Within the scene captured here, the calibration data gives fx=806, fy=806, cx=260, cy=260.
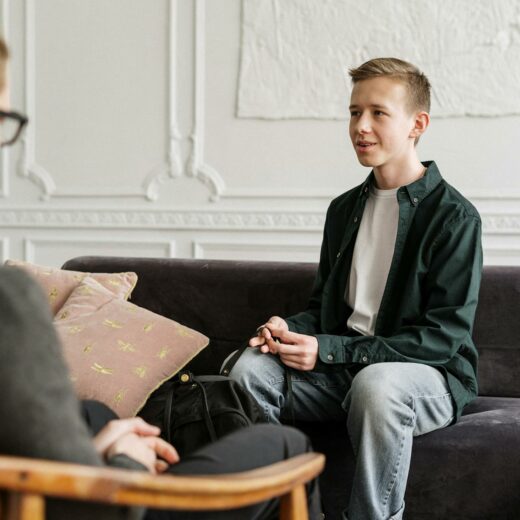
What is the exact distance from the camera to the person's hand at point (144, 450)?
3.78 feet

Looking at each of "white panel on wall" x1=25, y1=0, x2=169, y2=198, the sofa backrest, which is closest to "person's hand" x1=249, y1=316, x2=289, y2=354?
the sofa backrest

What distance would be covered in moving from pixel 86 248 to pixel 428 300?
8.72 feet

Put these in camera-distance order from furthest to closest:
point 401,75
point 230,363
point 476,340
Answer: point 476,340
point 401,75
point 230,363

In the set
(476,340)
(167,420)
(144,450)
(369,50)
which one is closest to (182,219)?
(369,50)

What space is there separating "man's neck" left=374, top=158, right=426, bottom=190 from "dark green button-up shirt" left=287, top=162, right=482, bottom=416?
0.13 feet

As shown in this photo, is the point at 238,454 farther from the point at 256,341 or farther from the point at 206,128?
the point at 206,128

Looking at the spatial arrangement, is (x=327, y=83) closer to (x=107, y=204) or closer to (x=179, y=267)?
(x=107, y=204)

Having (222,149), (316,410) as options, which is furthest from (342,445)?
(222,149)

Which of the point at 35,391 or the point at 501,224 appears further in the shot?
the point at 501,224

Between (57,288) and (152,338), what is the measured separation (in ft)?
1.44

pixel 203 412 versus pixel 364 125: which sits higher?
pixel 364 125

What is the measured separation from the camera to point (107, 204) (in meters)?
4.36

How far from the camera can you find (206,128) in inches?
165

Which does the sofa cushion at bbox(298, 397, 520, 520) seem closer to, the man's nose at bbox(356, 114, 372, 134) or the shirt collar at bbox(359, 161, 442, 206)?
the shirt collar at bbox(359, 161, 442, 206)
